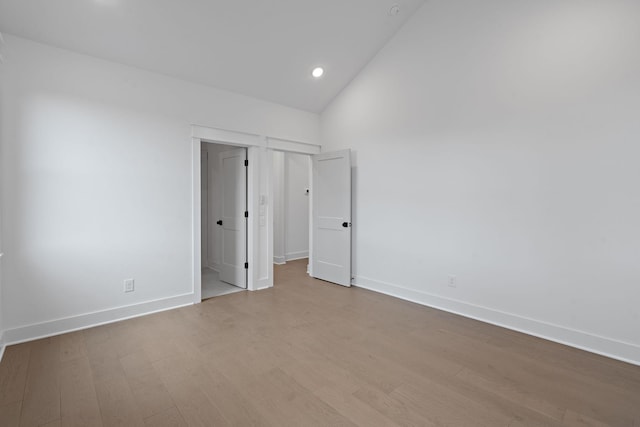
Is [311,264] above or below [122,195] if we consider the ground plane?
below

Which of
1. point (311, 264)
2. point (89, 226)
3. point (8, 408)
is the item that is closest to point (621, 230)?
point (311, 264)

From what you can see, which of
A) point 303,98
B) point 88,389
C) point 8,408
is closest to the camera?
point 8,408

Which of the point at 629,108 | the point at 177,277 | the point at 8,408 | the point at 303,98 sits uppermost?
the point at 303,98

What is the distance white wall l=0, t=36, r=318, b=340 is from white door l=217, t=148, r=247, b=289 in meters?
0.88

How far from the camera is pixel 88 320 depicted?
3248mm

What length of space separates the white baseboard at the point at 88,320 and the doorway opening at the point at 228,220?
0.56 m

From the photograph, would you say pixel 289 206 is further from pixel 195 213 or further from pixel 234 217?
pixel 195 213

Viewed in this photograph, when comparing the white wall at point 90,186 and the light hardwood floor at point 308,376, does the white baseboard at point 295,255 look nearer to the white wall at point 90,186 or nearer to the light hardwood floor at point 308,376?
the white wall at point 90,186

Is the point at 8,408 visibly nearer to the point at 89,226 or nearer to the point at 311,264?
the point at 89,226

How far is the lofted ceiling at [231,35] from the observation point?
114 inches

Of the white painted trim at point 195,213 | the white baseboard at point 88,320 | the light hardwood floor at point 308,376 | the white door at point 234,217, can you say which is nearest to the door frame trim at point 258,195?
the white door at point 234,217

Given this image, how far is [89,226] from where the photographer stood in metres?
3.23

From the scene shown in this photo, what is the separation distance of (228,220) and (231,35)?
266cm

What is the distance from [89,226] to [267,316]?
2.10m
